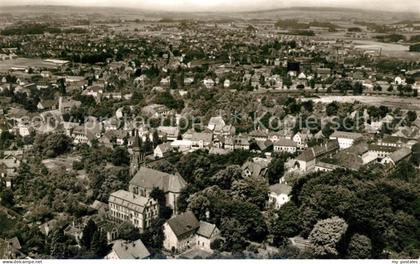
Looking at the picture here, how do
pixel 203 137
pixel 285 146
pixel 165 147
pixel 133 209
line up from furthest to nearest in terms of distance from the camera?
1. pixel 203 137
2. pixel 285 146
3. pixel 165 147
4. pixel 133 209

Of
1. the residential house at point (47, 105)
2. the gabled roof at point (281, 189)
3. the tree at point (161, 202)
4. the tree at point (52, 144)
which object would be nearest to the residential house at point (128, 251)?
the tree at point (161, 202)

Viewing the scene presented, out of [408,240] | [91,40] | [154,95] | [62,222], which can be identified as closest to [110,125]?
[154,95]

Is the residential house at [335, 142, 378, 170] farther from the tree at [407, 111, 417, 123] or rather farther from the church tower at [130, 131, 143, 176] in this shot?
the church tower at [130, 131, 143, 176]

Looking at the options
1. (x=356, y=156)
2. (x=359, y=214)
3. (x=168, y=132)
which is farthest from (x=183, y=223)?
(x=168, y=132)

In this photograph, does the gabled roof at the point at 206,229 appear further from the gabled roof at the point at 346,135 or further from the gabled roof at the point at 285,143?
the gabled roof at the point at 346,135

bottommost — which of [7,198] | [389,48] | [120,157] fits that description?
[7,198]

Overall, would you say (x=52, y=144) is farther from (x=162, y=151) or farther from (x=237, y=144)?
(x=237, y=144)
